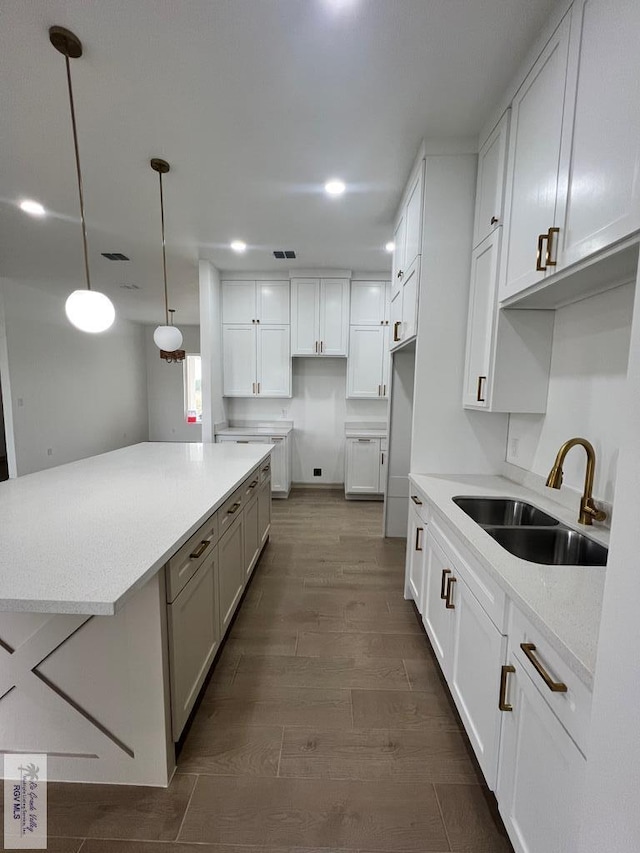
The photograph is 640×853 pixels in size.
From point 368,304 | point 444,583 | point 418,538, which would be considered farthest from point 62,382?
point 444,583

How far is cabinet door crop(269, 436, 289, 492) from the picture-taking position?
4.57 meters

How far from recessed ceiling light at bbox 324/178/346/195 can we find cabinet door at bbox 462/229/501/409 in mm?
1114

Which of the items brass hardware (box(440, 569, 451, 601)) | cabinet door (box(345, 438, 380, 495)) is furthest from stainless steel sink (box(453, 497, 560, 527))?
cabinet door (box(345, 438, 380, 495))

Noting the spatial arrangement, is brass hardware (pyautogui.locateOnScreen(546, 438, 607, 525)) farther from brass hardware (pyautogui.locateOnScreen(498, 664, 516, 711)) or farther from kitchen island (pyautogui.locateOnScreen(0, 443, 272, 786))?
kitchen island (pyautogui.locateOnScreen(0, 443, 272, 786))

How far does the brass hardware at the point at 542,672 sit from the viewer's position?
2.69ft

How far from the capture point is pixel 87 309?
1.72 metres

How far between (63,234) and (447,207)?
358 cm

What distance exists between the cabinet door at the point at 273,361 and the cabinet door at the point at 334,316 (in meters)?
0.48

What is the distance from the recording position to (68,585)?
0.97m

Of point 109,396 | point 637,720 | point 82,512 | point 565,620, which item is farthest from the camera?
point 109,396

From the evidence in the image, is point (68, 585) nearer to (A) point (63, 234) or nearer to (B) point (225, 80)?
(B) point (225, 80)

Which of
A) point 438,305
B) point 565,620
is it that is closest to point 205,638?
point 565,620

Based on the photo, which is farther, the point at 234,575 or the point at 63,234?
the point at 63,234

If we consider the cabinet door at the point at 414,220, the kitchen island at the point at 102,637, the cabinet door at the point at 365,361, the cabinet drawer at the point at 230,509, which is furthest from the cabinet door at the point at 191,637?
the cabinet door at the point at 365,361
